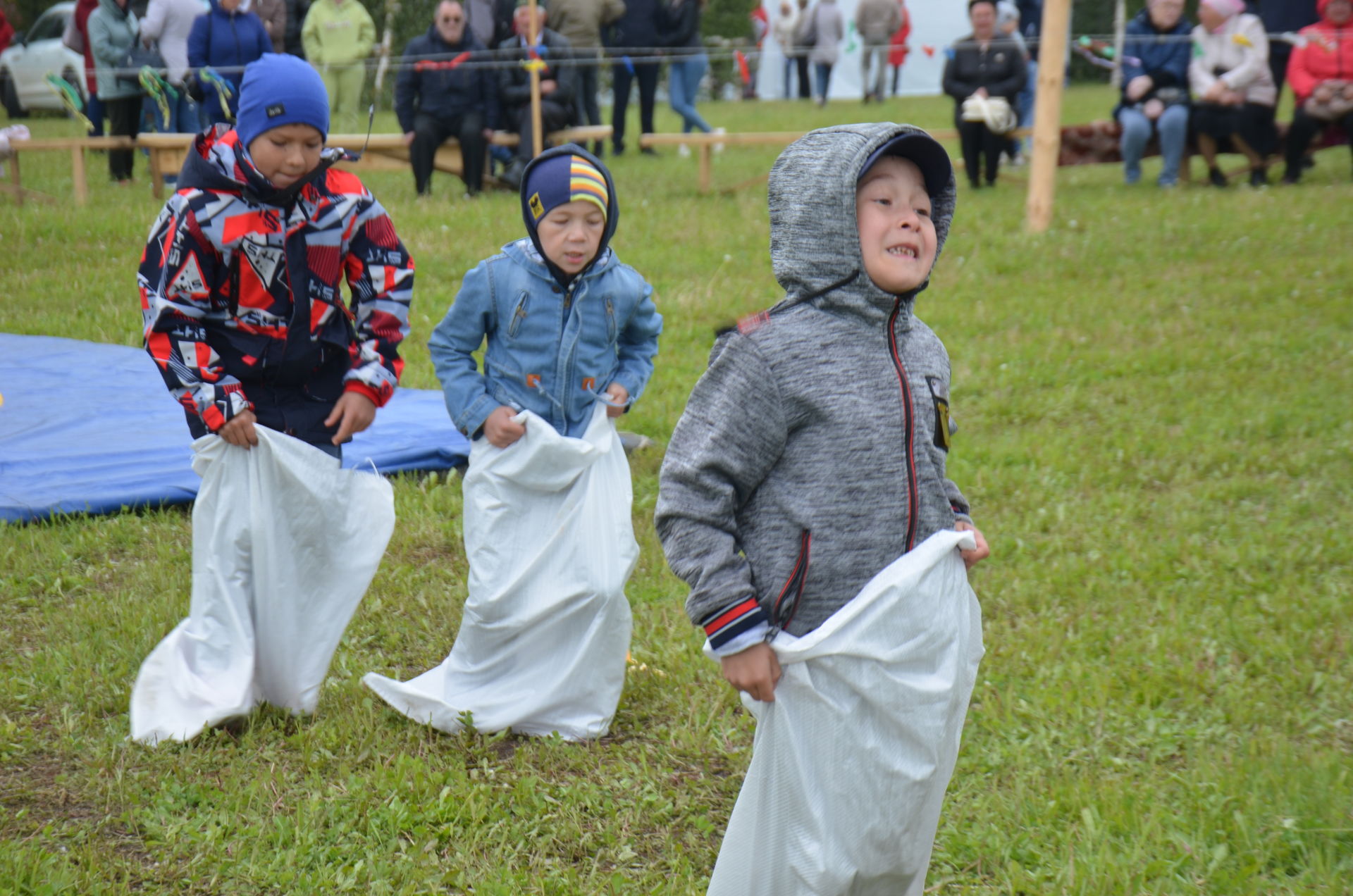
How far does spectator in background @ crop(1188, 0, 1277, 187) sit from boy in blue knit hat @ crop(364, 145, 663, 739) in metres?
10.6

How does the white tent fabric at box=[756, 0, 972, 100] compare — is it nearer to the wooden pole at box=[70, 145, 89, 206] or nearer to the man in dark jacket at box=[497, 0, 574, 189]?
the man in dark jacket at box=[497, 0, 574, 189]

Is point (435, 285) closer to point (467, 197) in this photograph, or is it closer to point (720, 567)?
point (467, 197)

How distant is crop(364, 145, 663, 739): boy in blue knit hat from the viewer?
3.28m

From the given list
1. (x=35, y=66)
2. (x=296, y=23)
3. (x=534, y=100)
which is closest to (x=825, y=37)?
(x=296, y=23)

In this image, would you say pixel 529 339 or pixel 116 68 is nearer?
pixel 529 339

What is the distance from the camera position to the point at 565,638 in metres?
3.36

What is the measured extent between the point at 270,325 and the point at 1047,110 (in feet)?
25.6

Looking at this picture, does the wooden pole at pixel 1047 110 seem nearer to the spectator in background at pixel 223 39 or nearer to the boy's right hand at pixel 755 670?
the spectator in background at pixel 223 39

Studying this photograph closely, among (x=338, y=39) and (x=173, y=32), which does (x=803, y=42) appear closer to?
(x=338, y=39)

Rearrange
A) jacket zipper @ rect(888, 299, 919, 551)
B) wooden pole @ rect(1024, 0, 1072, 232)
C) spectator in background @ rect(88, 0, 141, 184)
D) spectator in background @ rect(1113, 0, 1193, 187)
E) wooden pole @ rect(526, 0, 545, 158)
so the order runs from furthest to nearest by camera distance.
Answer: spectator in background @ rect(88, 0, 141, 184)
spectator in background @ rect(1113, 0, 1193, 187)
wooden pole @ rect(526, 0, 545, 158)
wooden pole @ rect(1024, 0, 1072, 232)
jacket zipper @ rect(888, 299, 919, 551)

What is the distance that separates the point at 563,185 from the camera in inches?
129

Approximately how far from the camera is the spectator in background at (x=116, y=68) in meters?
12.7

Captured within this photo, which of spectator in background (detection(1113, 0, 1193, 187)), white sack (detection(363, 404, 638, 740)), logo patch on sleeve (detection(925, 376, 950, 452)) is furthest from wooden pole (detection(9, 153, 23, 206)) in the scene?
logo patch on sleeve (detection(925, 376, 950, 452))

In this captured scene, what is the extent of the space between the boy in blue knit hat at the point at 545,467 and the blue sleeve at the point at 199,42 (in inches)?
384
